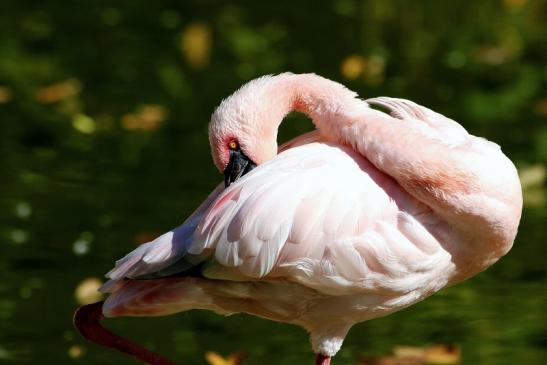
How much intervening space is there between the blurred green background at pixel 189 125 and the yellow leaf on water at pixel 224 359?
74mm

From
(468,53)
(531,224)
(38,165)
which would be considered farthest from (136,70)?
(531,224)

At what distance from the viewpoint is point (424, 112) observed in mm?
4695

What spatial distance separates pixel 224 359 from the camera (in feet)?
17.7

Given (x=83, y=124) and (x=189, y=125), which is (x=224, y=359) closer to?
(x=189, y=125)

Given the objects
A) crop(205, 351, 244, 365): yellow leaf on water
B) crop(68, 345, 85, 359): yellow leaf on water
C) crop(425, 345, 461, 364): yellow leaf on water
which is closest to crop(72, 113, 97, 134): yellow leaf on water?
crop(68, 345, 85, 359): yellow leaf on water

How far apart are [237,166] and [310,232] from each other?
45 centimetres

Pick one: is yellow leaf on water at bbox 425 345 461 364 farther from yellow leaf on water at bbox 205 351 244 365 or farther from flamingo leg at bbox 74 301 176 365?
flamingo leg at bbox 74 301 176 365

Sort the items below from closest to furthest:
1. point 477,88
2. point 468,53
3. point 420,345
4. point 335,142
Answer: point 335,142 < point 420,345 < point 477,88 < point 468,53

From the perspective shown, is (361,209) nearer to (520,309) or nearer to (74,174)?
(520,309)

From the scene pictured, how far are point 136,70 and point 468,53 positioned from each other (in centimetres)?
245

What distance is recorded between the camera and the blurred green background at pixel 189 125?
5672 millimetres

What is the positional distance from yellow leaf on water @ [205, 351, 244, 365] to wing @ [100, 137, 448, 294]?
0.96 m

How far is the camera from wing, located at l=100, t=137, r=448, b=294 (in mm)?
4320

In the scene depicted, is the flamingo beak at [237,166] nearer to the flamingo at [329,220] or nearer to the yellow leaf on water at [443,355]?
the flamingo at [329,220]
